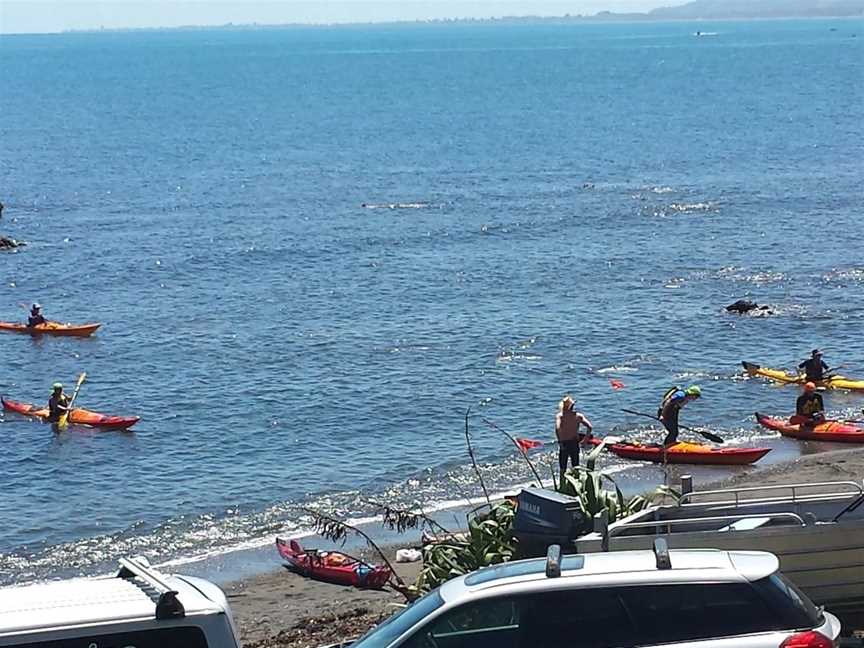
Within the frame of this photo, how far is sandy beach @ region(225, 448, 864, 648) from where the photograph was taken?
17.2 m

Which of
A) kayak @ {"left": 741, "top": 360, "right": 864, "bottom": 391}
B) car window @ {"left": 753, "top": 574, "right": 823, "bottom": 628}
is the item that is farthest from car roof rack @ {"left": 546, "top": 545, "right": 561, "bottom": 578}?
kayak @ {"left": 741, "top": 360, "right": 864, "bottom": 391}

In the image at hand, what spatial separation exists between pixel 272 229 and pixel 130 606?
185ft

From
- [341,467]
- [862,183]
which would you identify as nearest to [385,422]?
[341,467]

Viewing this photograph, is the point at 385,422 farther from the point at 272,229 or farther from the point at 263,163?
the point at 263,163

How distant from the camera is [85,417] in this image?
34.1 m

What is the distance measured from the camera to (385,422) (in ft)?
110

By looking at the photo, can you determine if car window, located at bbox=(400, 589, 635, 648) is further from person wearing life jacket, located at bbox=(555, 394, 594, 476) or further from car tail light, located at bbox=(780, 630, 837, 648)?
person wearing life jacket, located at bbox=(555, 394, 594, 476)

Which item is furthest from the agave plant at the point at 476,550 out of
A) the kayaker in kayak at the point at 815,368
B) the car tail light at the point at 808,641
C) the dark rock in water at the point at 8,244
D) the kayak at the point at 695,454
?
the dark rock in water at the point at 8,244

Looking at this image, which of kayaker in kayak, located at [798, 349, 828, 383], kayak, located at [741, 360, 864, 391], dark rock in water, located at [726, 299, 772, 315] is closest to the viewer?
kayaker in kayak, located at [798, 349, 828, 383]

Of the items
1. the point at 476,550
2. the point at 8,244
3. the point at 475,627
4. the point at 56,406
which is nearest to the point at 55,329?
the point at 56,406

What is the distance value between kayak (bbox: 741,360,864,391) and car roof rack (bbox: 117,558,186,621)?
26.7m

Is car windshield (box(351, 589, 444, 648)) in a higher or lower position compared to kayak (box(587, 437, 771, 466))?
higher

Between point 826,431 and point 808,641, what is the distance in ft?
72.0

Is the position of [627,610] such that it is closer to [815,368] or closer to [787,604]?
[787,604]
